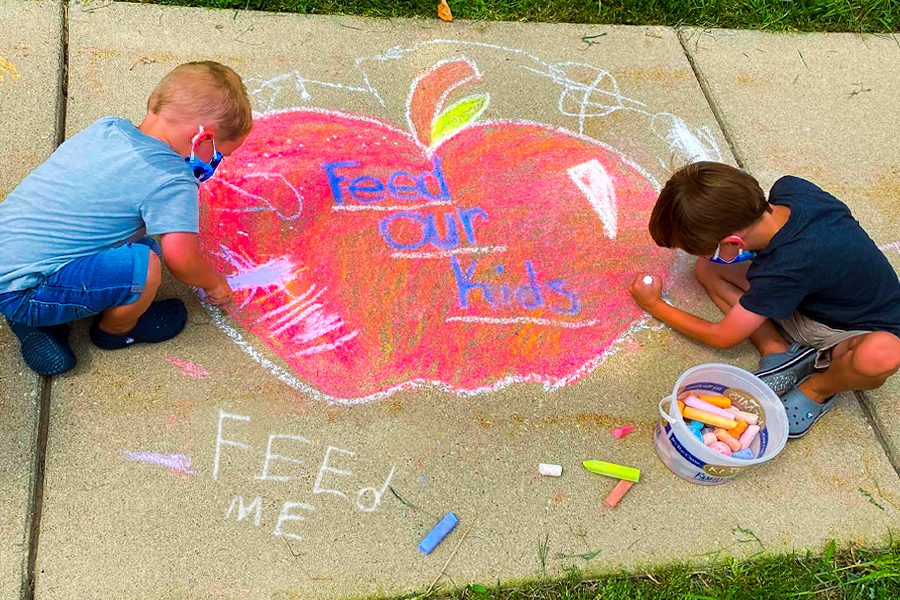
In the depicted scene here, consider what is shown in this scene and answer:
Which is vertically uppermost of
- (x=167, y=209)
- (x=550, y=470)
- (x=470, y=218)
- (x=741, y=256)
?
(x=741, y=256)

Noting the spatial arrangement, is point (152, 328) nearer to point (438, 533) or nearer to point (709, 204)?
point (438, 533)

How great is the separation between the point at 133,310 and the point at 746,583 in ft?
6.78

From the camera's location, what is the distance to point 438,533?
2189 mm

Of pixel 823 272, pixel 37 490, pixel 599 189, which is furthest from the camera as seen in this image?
pixel 599 189

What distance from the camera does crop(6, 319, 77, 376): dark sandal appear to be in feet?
7.50

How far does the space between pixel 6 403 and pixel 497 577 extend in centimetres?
160

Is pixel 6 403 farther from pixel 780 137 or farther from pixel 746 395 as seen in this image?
pixel 780 137

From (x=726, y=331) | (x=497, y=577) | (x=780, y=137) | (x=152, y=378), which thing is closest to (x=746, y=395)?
(x=726, y=331)

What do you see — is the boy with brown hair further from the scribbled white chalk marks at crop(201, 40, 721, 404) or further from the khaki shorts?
the scribbled white chalk marks at crop(201, 40, 721, 404)

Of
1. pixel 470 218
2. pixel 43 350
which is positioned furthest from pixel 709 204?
pixel 43 350

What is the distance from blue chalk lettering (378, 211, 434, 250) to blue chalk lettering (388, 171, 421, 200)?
0.09 meters

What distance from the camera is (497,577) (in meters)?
2.16

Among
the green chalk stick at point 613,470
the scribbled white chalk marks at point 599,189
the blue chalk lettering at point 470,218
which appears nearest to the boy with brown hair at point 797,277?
the scribbled white chalk marks at point 599,189

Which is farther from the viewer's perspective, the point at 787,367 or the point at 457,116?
the point at 457,116
